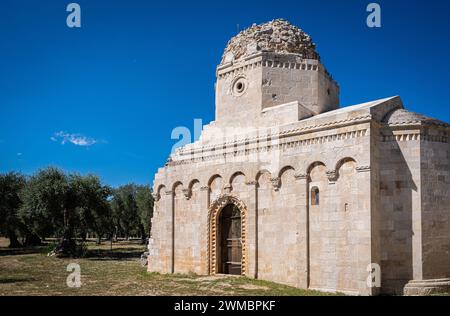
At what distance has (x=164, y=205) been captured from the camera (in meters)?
20.8

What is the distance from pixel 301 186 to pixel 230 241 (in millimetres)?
4540

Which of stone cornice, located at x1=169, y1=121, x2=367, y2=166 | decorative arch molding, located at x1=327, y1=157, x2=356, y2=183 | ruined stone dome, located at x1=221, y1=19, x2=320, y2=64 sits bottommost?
decorative arch molding, located at x1=327, y1=157, x2=356, y2=183

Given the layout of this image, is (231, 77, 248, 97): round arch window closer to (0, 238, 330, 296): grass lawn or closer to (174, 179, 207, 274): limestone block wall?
(174, 179, 207, 274): limestone block wall

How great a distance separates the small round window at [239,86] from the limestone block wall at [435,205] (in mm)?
8395

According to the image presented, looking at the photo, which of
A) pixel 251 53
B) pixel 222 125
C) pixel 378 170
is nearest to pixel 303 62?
pixel 251 53

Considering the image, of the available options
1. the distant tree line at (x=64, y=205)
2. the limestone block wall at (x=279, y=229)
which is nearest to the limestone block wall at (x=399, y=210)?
the limestone block wall at (x=279, y=229)

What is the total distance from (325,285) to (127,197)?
153ft

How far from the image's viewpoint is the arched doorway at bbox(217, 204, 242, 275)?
1805 centimetres

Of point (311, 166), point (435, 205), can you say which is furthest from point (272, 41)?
point (435, 205)

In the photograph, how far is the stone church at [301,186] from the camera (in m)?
14.1

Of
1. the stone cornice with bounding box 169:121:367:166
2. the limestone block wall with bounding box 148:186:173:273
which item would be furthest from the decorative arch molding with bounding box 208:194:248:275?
the limestone block wall with bounding box 148:186:173:273

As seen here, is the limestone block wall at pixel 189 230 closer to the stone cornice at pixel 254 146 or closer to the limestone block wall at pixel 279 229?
the stone cornice at pixel 254 146

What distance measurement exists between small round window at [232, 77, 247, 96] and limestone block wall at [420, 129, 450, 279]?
8.39m

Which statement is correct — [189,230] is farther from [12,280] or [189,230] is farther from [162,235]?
[12,280]
